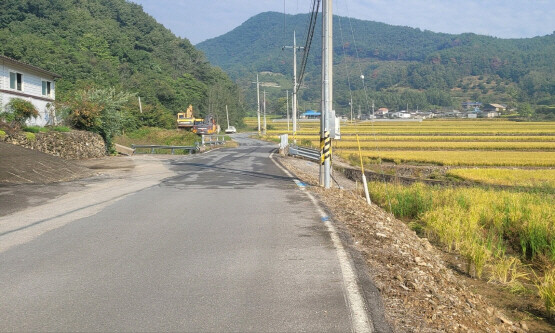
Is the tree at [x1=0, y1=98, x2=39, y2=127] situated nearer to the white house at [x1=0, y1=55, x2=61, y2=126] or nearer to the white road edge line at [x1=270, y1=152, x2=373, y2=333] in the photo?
the white house at [x1=0, y1=55, x2=61, y2=126]

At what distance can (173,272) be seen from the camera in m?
6.36

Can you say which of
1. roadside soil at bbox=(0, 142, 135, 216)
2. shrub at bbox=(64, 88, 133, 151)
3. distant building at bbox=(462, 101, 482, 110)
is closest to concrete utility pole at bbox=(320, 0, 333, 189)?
roadside soil at bbox=(0, 142, 135, 216)

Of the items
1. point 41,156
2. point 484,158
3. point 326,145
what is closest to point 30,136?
point 41,156

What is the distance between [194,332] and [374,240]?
15.9ft

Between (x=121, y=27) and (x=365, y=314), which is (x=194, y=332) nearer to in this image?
(x=365, y=314)

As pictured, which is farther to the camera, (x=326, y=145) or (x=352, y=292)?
(x=326, y=145)

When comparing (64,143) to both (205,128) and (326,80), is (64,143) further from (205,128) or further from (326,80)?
(205,128)

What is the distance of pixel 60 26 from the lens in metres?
88.2

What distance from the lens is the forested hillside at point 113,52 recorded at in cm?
7019

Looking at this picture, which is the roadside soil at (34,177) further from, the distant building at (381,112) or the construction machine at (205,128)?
the distant building at (381,112)

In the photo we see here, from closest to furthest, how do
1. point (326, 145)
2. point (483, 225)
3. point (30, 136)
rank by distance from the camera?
point (483, 225), point (326, 145), point (30, 136)

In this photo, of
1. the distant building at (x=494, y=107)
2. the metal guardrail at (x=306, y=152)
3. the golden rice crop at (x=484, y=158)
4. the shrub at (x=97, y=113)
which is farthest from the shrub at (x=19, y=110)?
the distant building at (x=494, y=107)

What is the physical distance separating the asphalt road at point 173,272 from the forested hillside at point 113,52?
45.7 metres

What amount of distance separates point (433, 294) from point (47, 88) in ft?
116
